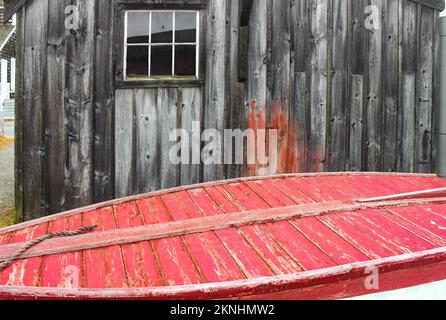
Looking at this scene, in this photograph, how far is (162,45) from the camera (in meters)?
5.49

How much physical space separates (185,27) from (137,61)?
711 mm

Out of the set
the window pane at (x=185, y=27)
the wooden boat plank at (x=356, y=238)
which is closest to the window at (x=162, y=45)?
the window pane at (x=185, y=27)

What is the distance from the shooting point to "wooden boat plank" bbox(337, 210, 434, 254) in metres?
2.70

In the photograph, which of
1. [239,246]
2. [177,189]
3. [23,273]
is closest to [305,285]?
[239,246]

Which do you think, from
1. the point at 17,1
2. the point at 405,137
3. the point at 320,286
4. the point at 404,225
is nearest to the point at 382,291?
the point at 320,286

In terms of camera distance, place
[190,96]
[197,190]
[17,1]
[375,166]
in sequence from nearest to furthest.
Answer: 1. [197,190]
2. [17,1]
3. [190,96]
4. [375,166]

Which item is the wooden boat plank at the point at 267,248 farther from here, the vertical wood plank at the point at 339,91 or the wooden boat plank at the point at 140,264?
the vertical wood plank at the point at 339,91

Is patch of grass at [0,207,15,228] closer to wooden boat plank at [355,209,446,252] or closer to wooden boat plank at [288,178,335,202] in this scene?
wooden boat plank at [288,178,335,202]

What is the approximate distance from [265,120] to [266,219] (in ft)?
8.49

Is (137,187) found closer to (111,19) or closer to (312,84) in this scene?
(111,19)

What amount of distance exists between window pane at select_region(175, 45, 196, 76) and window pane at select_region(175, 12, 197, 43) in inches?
3.7

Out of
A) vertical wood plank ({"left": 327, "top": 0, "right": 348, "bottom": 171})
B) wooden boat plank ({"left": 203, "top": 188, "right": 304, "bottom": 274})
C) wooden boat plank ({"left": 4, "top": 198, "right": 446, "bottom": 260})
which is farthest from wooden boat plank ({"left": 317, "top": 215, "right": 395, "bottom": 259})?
vertical wood plank ({"left": 327, "top": 0, "right": 348, "bottom": 171})

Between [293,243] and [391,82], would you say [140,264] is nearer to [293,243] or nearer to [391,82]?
[293,243]

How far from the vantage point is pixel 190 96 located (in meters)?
5.43
